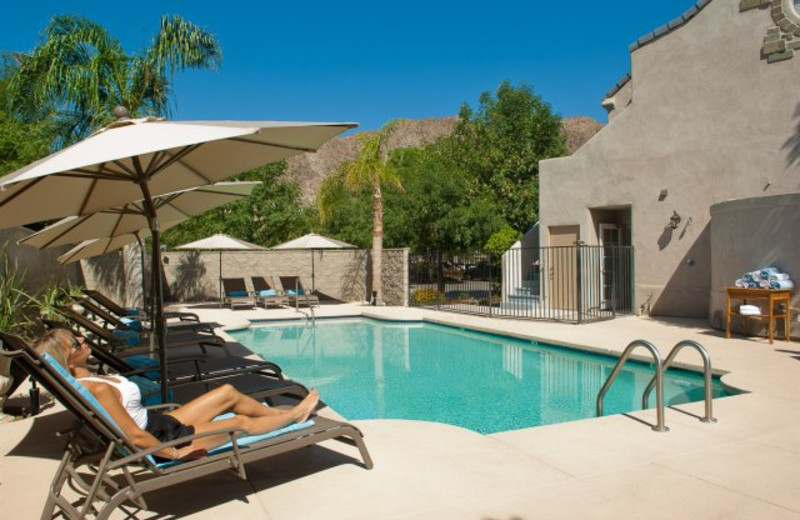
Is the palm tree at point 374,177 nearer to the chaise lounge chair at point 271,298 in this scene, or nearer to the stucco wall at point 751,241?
the chaise lounge chair at point 271,298

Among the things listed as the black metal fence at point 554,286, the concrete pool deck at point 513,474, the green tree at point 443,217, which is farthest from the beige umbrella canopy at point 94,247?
the green tree at point 443,217

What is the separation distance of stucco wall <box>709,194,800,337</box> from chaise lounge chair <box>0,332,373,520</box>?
9709 millimetres

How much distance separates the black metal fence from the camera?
14930 mm

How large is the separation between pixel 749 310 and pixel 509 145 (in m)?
25.2

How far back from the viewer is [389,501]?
3.54 meters

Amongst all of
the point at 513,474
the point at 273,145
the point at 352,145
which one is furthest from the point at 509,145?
the point at 352,145

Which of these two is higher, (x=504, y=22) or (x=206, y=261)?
(x=504, y=22)

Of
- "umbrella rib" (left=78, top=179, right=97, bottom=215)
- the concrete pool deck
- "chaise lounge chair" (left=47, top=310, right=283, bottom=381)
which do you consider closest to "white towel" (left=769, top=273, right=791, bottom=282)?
the concrete pool deck

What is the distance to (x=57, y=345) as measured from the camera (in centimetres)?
392

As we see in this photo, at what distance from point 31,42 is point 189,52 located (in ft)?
11.6

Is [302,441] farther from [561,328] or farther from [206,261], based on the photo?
[206,261]

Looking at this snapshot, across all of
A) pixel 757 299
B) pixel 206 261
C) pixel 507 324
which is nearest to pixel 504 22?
pixel 206 261

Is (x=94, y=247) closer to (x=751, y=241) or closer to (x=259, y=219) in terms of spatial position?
(x=751, y=241)

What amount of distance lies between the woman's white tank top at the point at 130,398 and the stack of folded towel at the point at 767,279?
33.1 feet
